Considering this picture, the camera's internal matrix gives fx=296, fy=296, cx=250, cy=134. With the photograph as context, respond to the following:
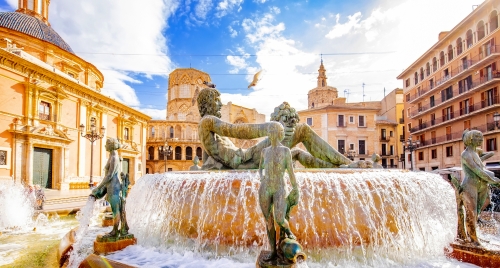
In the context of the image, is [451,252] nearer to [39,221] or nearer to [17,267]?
[17,267]

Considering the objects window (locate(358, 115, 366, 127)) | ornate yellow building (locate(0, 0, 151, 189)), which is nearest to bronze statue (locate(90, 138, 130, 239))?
ornate yellow building (locate(0, 0, 151, 189))

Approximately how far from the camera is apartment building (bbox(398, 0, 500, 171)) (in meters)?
23.4

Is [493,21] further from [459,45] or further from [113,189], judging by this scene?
[113,189]

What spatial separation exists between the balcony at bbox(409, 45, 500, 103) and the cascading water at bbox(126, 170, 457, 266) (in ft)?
81.4

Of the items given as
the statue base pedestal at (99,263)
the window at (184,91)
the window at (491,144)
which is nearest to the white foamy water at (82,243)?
the statue base pedestal at (99,263)

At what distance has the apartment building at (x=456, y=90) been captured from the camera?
76.7 ft

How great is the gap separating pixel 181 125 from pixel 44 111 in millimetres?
25708

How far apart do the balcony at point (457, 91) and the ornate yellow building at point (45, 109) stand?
2897 cm

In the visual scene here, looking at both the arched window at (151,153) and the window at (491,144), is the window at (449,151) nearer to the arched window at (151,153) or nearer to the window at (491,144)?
the window at (491,144)

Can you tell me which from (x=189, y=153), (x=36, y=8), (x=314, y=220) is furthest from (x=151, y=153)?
(x=314, y=220)

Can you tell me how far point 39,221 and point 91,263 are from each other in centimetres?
805

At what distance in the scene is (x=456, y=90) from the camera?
27.8 meters

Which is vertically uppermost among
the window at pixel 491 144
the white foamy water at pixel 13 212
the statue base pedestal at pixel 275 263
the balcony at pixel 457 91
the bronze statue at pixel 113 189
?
the balcony at pixel 457 91

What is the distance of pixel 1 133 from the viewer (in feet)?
57.2
